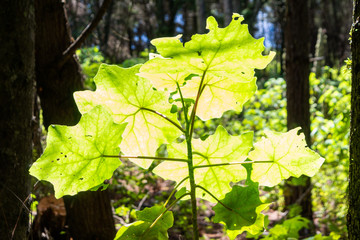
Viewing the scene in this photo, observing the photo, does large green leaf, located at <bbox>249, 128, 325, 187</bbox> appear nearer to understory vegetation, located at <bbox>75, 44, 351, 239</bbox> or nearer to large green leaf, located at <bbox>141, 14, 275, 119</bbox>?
large green leaf, located at <bbox>141, 14, 275, 119</bbox>

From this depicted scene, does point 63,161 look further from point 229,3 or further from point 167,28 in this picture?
point 167,28

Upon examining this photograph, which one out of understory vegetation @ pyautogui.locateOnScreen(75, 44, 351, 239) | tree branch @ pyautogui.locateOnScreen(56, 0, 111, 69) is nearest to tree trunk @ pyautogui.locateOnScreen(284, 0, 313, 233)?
understory vegetation @ pyautogui.locateOnScreen(75, 44, 351, 239)

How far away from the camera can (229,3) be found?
1180 cm

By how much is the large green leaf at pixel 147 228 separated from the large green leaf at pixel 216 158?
0.13 metres

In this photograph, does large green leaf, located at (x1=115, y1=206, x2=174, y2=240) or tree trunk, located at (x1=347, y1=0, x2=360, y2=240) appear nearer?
large green leaf, located at (x1=115, y1=206, x2=174, y2=240)

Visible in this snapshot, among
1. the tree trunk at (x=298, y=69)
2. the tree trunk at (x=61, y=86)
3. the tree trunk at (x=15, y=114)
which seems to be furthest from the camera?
the tree trunk at (x=298, y=69)

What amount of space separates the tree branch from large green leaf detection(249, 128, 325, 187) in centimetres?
153

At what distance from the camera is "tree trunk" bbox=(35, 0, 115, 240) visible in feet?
8.49

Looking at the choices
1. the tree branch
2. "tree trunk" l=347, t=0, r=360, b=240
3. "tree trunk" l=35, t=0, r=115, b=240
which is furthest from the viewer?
"tree trunk" l=35, t=0, r=115, b=240

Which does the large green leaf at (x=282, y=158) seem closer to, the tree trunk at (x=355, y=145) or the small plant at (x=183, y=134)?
the small plant at (x=183, y=134)

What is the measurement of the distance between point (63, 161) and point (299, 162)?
527mm

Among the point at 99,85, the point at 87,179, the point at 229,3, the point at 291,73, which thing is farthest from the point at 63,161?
the point at 229,3

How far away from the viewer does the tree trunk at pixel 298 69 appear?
441cm

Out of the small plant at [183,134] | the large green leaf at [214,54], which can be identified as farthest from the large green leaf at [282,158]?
the large green leaf at [214,54]
